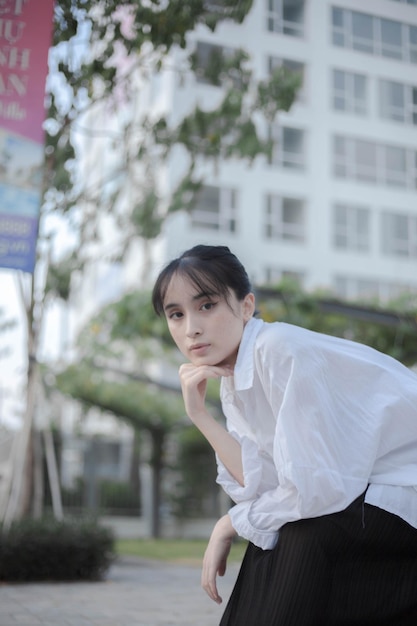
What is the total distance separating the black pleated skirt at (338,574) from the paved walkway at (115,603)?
186 centimetres

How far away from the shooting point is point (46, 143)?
6.11 m

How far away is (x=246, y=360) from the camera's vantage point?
1.61 meters

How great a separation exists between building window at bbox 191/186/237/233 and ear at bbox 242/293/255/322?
16267mm

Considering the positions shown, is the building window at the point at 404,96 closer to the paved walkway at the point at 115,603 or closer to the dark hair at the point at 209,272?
the paved walkway at the point at 115,603

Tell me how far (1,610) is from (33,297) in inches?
125

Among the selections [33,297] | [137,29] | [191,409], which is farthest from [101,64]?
[191,409]

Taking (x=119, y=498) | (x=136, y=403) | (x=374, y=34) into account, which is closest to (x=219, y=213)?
(x=136, y=403)

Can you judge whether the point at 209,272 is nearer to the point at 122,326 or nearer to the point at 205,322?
the point at 205,322

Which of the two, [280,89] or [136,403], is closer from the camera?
[280,89]

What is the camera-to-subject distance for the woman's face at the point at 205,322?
1684 mm

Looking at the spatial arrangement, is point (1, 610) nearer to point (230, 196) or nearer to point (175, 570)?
point (175, 570)

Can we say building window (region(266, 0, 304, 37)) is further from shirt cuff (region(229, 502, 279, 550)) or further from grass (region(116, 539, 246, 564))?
shirt cuff (region(229, 502, 279, 550))

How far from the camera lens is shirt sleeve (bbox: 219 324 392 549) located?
1432 millimetres

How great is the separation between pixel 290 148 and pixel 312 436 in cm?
1636
